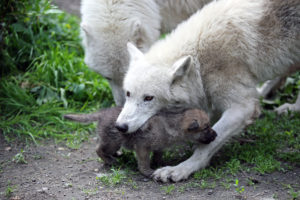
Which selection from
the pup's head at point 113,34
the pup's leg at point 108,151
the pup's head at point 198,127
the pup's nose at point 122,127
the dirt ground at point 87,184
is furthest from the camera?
the pup's head at point 113,34

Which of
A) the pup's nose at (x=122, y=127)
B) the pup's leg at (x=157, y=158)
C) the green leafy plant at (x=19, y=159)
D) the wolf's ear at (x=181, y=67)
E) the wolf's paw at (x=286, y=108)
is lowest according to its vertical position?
the wolf's paw at (x=286, y=108)

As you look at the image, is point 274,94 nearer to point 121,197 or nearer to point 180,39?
point 180,39

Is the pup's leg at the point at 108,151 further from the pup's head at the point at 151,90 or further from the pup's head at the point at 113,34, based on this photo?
the pup's head at the point at 113,34

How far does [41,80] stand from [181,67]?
3160 mm

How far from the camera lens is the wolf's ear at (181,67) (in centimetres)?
410

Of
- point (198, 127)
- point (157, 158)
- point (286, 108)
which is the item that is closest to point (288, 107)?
point (286, 108)

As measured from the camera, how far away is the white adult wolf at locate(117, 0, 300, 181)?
4.20 metres

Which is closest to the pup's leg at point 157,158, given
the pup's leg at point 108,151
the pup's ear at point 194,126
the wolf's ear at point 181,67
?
the pup's leg at point 108,151

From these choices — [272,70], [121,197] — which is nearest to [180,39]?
[272,70]

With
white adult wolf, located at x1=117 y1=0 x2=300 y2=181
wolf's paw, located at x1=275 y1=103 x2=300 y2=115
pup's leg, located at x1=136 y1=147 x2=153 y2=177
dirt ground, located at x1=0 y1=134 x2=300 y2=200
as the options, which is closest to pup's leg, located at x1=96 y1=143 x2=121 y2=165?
dirt ground, located at x1=0 y1=134 x2=300 y2=200

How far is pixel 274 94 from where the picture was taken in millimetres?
6852

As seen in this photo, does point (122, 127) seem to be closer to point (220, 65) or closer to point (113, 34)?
point (220, 65)

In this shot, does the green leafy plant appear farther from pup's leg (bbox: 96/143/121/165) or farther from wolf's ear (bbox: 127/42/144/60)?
wolf's ear (bbox: 127/42/144/60)

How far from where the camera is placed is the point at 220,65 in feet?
14.1
